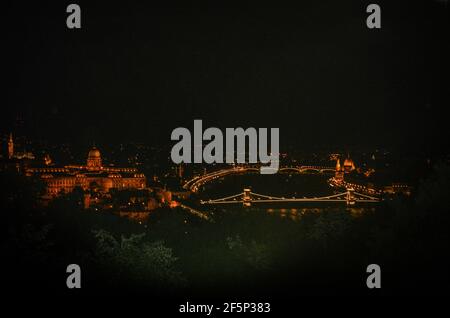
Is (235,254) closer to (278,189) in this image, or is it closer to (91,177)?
(91,177)

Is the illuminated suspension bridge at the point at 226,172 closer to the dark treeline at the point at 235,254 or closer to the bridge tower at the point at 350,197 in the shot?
the bridge tower at the point at 350,197

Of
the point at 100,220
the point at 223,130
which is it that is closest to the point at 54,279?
the point at 100,220

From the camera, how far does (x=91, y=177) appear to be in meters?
11.7

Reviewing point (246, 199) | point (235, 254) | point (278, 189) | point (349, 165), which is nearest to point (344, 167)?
point (349, 165)

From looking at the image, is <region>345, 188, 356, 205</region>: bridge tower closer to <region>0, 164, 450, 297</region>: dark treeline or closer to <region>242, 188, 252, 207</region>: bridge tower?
<region>242, 188, 252, 207</region>: bridge tower

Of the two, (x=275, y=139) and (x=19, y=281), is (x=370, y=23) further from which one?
(x=19, y=281)

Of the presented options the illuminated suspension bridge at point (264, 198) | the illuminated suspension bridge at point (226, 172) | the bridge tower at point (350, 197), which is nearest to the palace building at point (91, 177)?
the illuminated suspension bridge at point (226, 172)

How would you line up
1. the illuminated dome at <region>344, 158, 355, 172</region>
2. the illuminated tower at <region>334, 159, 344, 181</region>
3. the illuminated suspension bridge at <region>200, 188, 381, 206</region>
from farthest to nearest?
the illuminated suspension bridge at <region>200, 188, 381, 206</region> → the illuminated tower at <region>334, 159, 344, 181</region> → the illuminated dome at <region>344, 158, 355, 172</region>

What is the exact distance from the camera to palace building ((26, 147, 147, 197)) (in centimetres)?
976

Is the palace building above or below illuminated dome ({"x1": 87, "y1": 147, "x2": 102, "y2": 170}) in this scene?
below

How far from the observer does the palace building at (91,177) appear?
9758 mm

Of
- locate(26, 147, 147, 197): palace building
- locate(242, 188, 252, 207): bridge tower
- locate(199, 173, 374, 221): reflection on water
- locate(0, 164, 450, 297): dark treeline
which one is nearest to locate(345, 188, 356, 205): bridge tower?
locate(199, 173, 374, 221): reflection on water
